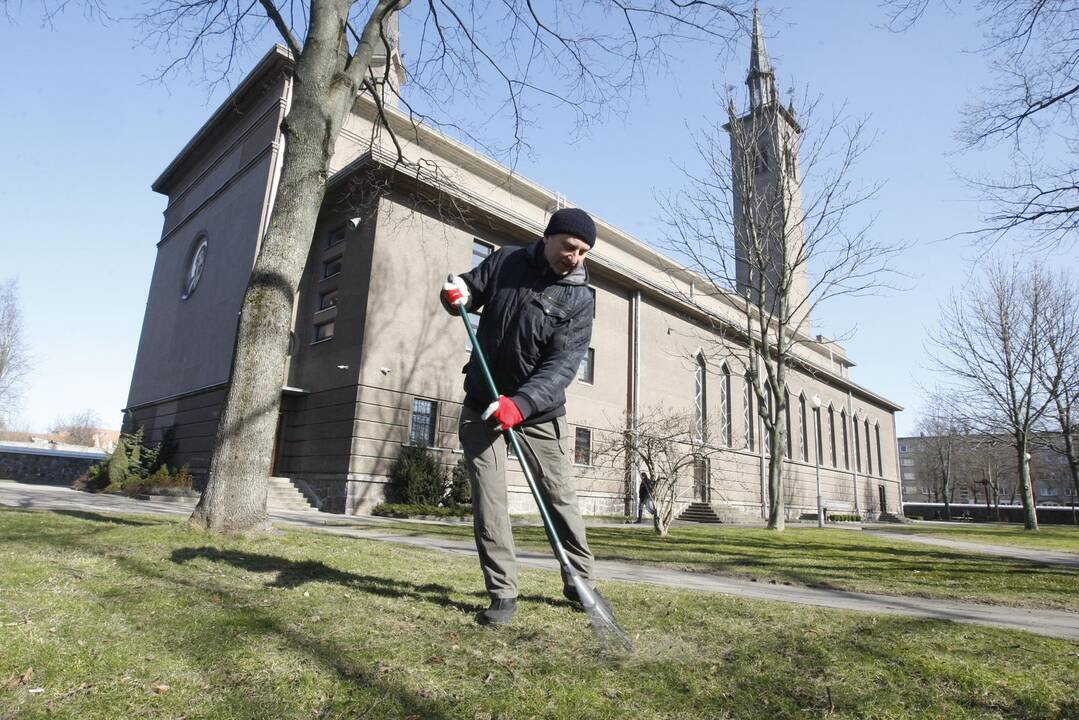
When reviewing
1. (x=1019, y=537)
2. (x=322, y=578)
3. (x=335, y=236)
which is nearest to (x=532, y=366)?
(x=322, y=578)

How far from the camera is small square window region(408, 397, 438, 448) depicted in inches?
754

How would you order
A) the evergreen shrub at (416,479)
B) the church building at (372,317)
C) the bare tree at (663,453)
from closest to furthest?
1. the bare tree at (663,453)
2. the evergreen shrub at (416,479)
3. the church building at (372,317)

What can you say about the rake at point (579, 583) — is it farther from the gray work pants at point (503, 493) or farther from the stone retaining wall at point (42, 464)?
the stone retaining wall at point (42, 464)

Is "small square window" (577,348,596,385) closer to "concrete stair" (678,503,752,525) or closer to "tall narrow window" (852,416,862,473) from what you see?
"concrete stair" (678,503,752,525)

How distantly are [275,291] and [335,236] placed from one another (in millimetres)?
15671

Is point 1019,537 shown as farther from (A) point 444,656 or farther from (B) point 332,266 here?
(B) point 332,266

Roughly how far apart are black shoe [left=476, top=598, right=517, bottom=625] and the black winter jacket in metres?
0.94

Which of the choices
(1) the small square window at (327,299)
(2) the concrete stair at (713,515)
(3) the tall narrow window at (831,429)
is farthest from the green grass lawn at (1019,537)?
(1) the small square window at (327,299)

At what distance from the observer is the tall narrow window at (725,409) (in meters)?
31.8

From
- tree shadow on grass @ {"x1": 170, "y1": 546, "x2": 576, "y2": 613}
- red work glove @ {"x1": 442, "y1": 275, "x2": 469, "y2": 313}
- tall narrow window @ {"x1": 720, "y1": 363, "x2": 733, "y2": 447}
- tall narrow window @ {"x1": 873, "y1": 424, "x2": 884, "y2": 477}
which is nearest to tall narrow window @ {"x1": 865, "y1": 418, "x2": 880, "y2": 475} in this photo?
tall narrow window @ {"x1": 873, "y1": 424, "x2": 884, "y2": 477}

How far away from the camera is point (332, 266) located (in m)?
20.7

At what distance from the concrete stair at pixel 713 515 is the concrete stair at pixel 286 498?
16250 millimetres

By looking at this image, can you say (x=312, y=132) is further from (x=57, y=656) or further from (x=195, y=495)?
(x=195, y=495)

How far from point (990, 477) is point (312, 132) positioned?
A: 71.5 metres
